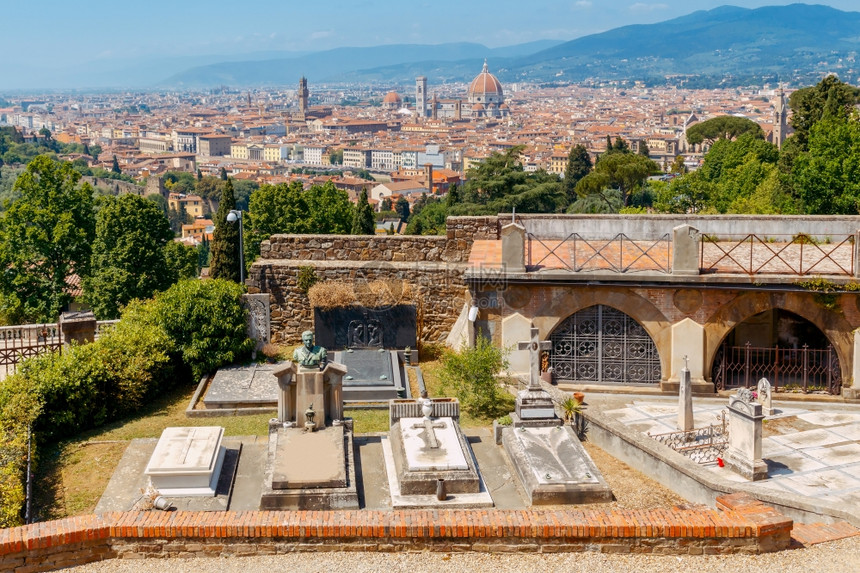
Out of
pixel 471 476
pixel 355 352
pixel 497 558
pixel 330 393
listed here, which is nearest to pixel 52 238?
pixel 355 352

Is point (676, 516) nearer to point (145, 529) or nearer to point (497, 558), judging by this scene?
point (497, 558)

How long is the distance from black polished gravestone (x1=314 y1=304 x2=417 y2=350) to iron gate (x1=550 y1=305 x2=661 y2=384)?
2.68 m

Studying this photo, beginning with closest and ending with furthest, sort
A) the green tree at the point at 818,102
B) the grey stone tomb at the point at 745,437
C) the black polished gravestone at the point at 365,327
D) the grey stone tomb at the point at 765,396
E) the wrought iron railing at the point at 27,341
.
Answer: the grey stone tomb at the point at 745,437, the grey stone tomb at the point at 765,396, the wrought iron railing at the point at 27,341, the black polished gravestone at the point at 365,327, the green tree at the point at 818,102

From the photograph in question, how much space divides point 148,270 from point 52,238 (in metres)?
3.11

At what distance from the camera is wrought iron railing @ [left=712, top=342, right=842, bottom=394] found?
1498cm

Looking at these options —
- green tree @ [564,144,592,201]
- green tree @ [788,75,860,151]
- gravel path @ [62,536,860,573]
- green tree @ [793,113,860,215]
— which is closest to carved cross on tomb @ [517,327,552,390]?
gravel path @ [62,536,860,573]

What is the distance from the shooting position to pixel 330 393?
12.5m

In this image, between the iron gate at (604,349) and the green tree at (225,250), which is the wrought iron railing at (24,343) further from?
the green tree at (225,250)

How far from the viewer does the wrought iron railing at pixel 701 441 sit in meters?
12.2

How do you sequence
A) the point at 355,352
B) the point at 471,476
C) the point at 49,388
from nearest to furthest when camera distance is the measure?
the point at 471,476 → the point at 49,388 → the point at 355,352

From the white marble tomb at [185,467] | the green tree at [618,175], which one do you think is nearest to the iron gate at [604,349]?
the white marble tomb at [185,467]

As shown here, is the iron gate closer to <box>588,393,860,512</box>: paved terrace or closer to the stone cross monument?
<box>588,393,860,512</box>: paved terrace

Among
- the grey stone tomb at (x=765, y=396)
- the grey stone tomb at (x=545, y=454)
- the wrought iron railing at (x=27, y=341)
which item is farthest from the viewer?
the wrought iron railing at (x=27, y=341)

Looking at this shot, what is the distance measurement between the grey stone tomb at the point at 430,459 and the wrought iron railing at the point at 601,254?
155 inches
